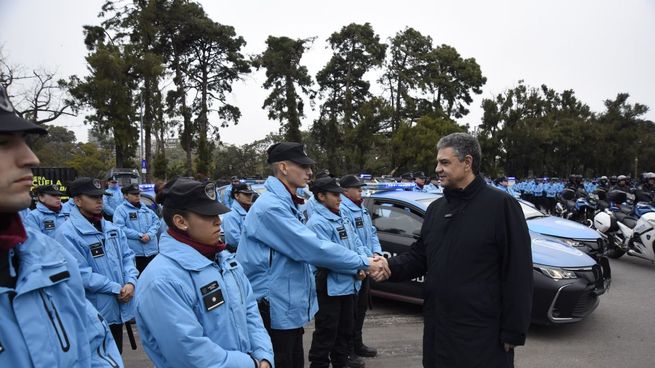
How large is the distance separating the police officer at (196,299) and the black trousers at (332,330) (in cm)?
156

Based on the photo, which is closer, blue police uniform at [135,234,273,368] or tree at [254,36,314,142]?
blue police uniform at [135,234,273,368]

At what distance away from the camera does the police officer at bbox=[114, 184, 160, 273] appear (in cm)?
674

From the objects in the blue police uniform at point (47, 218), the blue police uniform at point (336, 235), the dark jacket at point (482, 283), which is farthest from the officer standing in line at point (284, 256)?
the blue police uniform at point (47, 218)

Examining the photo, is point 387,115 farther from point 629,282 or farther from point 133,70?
point 629,282

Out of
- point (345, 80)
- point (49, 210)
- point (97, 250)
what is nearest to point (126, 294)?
point (97, 250)

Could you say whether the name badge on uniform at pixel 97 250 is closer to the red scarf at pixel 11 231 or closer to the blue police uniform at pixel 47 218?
the blue police uniform at pixel 47 218

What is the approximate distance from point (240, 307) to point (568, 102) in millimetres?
50013

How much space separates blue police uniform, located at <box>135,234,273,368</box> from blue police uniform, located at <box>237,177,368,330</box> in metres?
0.78

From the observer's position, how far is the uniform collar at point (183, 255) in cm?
206

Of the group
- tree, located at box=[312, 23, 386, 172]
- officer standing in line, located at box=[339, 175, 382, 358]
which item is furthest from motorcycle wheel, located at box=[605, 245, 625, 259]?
tree, located at box=[312, 23, 386, 172]

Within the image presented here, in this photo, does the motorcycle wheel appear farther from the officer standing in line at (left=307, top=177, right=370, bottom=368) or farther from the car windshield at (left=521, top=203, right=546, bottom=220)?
the officer standing in line at (left=307, top=177, right=370, bottom=368)

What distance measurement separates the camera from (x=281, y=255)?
10.3ft

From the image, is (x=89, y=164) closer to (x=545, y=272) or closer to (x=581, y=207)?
(x=581, y=207)

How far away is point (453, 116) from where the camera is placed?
38.3 meters
